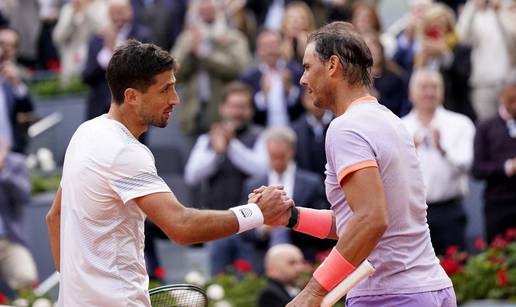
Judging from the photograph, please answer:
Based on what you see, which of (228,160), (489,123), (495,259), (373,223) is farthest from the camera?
(228,160)

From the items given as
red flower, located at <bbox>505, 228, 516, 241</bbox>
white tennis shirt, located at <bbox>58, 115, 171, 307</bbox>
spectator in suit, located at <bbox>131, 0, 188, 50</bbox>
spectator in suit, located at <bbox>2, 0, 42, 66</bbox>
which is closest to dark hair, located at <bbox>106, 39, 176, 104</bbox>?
white tennis shirt, located at <bbox>58, 115, 171, 307</bbox>

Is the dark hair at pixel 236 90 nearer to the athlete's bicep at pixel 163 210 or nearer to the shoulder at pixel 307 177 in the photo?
the shoulder at pixel 307 177

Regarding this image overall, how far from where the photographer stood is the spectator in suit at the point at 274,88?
12.3 metres

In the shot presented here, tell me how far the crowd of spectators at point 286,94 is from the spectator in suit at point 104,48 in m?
0.02

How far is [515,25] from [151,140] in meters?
4.29

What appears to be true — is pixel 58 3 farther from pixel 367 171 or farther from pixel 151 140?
pixel 367 171

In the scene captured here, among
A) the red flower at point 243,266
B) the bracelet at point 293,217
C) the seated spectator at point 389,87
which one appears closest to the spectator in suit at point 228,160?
the red flower at point 243,266

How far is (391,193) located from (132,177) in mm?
1063

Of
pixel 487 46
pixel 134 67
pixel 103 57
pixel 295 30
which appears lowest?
pixel 103 57

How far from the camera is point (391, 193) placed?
5.06m

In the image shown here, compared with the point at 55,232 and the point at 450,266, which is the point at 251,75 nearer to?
the point at 450,266

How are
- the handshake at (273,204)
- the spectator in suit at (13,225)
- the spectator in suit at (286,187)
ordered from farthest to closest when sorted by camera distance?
1. the spectator in suit at (13,225)
2. the spectator in suit at (286,187)
3. the handshake at (273,204)

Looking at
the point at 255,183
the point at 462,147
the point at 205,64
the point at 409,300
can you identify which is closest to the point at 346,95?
the point at 409,300

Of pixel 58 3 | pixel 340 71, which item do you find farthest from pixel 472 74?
pixel 340 71
